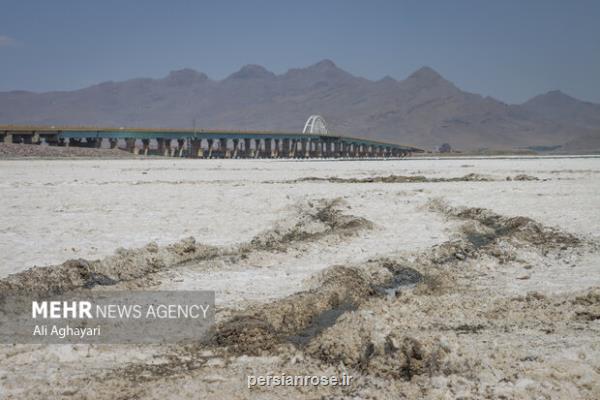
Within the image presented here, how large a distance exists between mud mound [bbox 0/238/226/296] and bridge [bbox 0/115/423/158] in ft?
182

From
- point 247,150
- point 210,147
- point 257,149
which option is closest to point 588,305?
point 210,147

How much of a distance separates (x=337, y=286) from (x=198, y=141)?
87717 mm

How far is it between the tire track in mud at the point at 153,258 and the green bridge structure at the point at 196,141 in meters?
54.0

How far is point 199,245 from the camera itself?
10211 mm

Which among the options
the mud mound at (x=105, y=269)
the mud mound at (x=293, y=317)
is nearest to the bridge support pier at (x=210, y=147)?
the mud mound at (x=105, y=269)

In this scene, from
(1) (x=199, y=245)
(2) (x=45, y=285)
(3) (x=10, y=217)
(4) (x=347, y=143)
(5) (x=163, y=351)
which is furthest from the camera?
(4) (x=347, y=143)

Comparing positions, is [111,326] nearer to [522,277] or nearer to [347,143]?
[522,277]

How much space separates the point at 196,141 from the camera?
9294cm

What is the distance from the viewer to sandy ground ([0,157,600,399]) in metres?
4.66

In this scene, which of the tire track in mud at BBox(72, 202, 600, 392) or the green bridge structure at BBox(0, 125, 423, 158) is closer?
the tire track in mud at BBox(72, 202, 600, 392)

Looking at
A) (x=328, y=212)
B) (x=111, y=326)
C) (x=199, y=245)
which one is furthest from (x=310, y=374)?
(x=328, y=212)

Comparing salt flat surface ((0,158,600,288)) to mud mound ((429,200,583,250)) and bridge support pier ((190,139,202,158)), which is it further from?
bridge support pier ((190,139,202,158))

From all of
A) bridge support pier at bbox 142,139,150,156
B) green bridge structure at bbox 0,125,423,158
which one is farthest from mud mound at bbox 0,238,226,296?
bridge support pier at bbox 142,139,150,156

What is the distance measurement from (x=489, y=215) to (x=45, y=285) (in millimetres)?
10096
